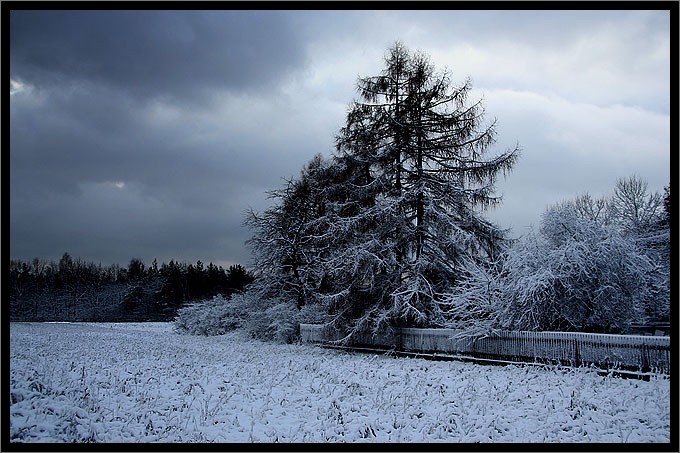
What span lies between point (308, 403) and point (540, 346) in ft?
A: 22.7

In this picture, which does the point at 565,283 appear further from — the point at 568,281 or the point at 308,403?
the point at 308,403

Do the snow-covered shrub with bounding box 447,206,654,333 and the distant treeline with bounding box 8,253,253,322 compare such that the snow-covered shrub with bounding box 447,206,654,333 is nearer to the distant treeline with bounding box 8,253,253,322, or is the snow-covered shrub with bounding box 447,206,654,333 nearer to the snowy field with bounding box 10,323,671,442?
the snowy field with bounding box 10,323,671,442

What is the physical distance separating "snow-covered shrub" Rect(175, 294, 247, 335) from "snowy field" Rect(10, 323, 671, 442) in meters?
18.1

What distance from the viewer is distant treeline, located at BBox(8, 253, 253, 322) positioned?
1105 cm

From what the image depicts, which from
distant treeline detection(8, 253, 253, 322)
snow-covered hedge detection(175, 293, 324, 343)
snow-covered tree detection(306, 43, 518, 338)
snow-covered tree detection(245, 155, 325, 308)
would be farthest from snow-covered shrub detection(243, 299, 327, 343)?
distant treeline detection(8, 253, 253, 322)

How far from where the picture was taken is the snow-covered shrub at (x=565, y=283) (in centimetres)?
1251

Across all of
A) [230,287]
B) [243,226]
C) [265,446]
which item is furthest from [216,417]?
[230,287]

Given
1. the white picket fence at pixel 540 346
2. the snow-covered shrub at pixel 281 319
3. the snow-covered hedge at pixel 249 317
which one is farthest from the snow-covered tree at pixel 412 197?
the snow-covered shrub at pixel 281 319

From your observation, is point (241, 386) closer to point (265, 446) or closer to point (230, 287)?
point (265, 446)

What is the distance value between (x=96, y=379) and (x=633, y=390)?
10.6 metres

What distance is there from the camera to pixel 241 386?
452 inches

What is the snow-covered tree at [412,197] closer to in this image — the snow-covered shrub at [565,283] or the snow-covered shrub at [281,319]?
the snow-covered shrub at [565,283]

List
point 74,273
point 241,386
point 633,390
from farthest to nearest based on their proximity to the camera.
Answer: point 74,273, point 241,386, point 633,390

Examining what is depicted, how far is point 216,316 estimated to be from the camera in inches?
1262
